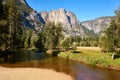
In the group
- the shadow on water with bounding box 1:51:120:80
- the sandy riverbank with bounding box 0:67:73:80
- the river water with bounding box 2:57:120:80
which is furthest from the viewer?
the shadow on water with bounding box 1:51:120:80

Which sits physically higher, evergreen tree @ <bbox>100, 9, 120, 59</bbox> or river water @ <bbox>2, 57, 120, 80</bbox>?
evergreen tree @ <bbox>100, 9, 120, 59</bbox>

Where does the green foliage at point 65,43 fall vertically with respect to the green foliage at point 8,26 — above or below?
below

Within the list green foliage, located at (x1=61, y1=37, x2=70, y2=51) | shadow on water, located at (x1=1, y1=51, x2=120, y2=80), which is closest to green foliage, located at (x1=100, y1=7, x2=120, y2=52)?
shadow on water, located at (x1=1, y1=51, x2=120, y2=80)

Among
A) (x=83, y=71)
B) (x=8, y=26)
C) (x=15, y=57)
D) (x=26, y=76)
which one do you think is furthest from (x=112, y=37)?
(x=8, y=26)

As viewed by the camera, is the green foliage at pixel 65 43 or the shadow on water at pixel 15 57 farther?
the green foliage at pixel 65 43

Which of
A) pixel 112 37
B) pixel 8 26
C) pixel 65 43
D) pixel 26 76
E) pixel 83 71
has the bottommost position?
pixel 83 71

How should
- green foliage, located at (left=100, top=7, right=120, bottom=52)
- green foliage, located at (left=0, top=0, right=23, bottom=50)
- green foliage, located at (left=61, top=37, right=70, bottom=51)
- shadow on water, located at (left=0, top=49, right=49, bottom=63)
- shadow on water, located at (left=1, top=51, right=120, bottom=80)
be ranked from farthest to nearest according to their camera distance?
green foliage, located at (left=61, top=37, right=70, bottom=51) < green foliage, located at (left=0, top=0, right=23, bottom=50) < green foliage, located at (left=100, top=7, right=120, bottom=52) < shadow on water, located at (left=0, top=49, right=49, bottom=63) < shadow on water, located at (left=1, top=51, right=120, bottom=80)

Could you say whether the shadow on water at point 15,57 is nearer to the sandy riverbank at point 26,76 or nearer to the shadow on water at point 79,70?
the shadow on water at point 79,70

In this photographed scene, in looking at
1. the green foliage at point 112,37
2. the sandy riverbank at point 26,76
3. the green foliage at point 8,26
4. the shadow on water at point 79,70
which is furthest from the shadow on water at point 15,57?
the green foliage at point 112,37

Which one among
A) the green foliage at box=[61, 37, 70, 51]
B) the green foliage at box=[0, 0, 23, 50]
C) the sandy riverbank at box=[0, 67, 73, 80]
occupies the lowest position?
the sandy riverbank at box=[0, 67, 73, 80]

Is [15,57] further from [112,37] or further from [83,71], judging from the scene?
[112,37]

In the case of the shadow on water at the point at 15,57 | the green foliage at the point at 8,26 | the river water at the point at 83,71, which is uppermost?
the green foliage at the point at 8,26

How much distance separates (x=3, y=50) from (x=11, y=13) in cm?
1806

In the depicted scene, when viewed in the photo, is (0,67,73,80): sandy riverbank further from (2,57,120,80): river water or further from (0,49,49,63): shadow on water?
(0,49,49,63): shadow on water
